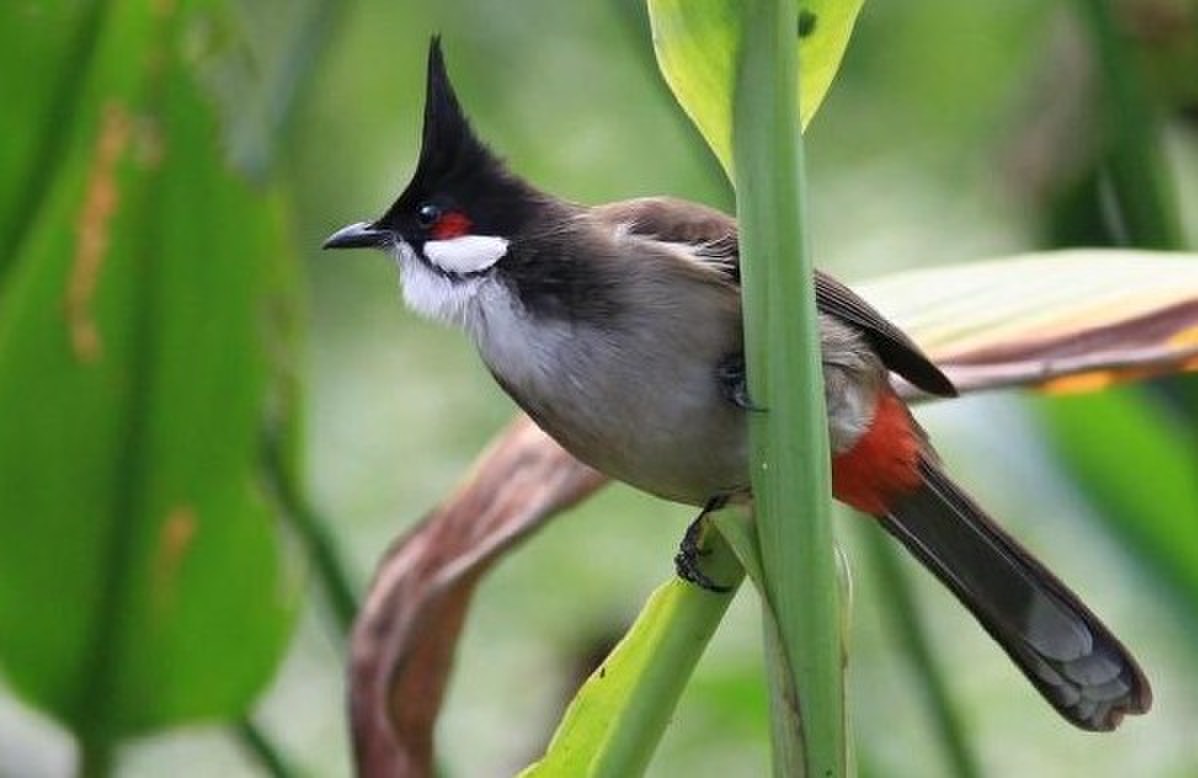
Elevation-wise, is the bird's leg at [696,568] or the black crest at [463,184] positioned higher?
the black crest at [463,184]

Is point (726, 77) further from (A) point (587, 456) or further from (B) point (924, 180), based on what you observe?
(B) point (924, 180)

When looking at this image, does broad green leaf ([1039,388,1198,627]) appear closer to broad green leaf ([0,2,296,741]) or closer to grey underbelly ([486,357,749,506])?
grey underbelly ([486,357,749,506])

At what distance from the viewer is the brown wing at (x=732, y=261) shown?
1.41 m

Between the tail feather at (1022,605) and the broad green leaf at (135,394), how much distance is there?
18.9 inches

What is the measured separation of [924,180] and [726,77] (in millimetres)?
2445

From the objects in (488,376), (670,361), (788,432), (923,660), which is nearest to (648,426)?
(670,361)

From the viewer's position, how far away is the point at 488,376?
3.33 metres

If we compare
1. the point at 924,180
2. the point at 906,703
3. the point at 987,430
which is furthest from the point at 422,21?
the point at 987,430

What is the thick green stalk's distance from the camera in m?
0.99

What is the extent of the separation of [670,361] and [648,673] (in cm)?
38

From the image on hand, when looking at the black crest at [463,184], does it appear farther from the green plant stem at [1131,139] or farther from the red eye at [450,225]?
the green plant stem at [1131,139]

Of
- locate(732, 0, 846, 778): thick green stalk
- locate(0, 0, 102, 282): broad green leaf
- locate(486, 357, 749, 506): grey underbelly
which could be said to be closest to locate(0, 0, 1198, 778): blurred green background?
locate(0, 0, 102, 282): broad green leaf

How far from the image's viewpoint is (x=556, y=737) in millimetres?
1174

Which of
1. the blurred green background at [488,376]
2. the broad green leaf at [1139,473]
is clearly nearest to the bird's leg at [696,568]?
the blurred green background at [488,376]
